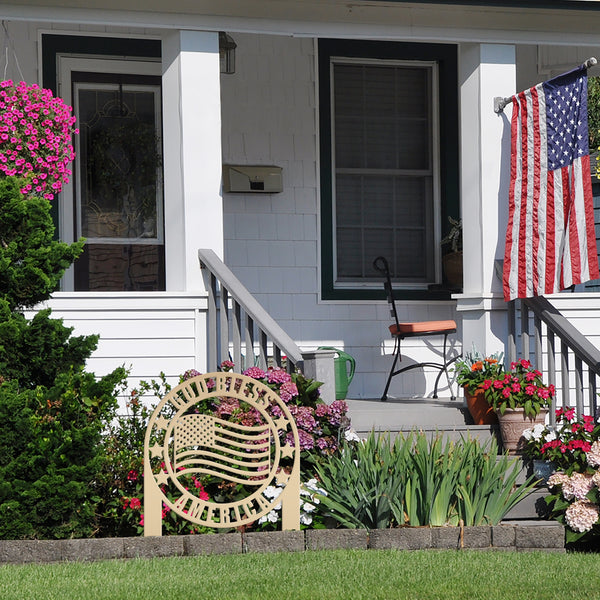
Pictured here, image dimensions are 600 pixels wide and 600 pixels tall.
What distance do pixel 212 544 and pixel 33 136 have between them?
110 inches

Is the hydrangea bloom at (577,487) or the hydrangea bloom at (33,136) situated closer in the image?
the hydrangea bloom at (577,487)

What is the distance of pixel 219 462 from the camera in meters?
5.63

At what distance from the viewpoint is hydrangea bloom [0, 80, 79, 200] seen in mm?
6324

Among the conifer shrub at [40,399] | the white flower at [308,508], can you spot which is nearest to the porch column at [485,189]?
the white flower at [308,508]

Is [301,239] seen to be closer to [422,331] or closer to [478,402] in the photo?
[422,331]

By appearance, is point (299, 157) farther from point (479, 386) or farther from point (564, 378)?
point (564, 378)

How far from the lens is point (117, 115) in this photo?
8484mm

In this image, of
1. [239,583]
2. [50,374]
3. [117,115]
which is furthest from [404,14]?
[239,583]

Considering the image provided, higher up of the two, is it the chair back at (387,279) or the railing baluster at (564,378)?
the chair back at (387,279)

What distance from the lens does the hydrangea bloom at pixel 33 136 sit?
6.32 meters

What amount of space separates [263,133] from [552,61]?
8.53ft

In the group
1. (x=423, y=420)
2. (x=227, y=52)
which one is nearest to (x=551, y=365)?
(x=423, y=420)

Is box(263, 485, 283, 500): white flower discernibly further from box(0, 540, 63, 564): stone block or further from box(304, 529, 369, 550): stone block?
box(0, 540, 63, 564): stone block

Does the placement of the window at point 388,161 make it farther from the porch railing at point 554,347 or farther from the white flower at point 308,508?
the white flower at point 308,508
